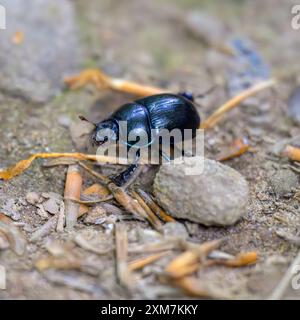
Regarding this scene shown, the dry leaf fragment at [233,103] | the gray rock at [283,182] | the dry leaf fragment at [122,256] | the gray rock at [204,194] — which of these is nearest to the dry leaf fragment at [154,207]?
the gray rock at [204,194]

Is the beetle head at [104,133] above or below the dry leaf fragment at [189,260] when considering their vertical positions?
above

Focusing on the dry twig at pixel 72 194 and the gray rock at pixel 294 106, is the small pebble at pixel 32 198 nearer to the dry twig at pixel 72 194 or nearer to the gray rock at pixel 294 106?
the dry twig at pixel 72 194

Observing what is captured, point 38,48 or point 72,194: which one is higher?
point 38,48

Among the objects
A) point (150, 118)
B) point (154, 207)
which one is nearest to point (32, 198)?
point (154, 207)

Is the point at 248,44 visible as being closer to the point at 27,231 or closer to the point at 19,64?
the point at 19,64

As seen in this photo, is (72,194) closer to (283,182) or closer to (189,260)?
(189,260)

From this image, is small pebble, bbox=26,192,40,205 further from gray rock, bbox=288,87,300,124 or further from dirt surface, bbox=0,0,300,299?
gray rock, bbox=288,87,300,124
